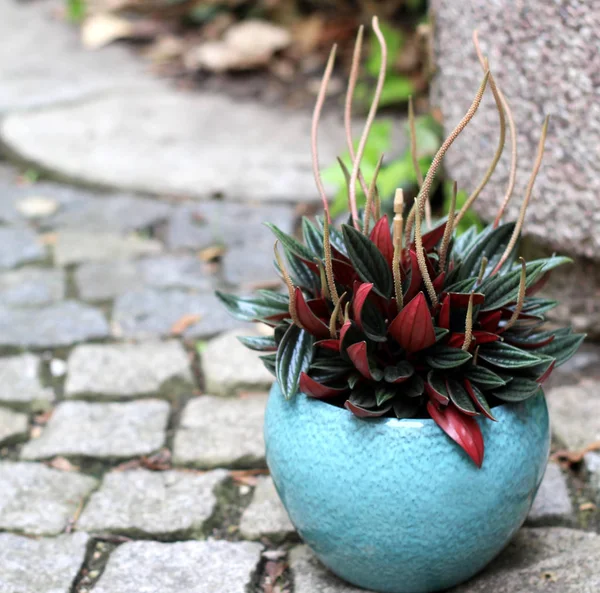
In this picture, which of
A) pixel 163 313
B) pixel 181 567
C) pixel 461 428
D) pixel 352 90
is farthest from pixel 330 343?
pixel 163 313

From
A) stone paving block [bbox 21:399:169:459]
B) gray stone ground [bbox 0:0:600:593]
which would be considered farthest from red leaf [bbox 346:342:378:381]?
stone paving block [bbox 21:399:169:459]

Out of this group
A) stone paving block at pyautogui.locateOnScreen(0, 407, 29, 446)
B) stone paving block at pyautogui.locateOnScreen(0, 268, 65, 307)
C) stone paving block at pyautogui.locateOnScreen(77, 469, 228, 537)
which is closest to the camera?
stone paving block at pyautogui.locateOnScreen(77, 469, 228, 537)

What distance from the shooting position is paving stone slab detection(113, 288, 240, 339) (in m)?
2.75

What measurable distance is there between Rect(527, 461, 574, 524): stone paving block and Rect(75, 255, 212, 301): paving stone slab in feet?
4.57

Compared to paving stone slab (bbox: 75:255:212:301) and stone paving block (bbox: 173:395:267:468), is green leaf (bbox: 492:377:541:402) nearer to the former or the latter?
stone paving block (bbox: 173:395:267:468)

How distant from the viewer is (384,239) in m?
1.59

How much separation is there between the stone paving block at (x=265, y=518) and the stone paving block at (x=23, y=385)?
2.41 ft

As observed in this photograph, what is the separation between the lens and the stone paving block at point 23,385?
242 cm

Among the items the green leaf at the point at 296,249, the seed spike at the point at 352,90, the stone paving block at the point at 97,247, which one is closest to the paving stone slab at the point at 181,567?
the green leaf at the point at 296,249

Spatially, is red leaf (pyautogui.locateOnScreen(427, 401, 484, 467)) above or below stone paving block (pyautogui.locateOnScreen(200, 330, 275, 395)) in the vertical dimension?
above

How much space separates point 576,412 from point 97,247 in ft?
6.10

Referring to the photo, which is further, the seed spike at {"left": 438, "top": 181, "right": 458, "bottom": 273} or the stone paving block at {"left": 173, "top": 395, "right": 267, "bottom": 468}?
the stone paving block at {"left": 173, "top": 395, "right": 267, "bottom": 468}

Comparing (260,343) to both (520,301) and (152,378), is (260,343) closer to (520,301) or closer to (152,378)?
(520,301)

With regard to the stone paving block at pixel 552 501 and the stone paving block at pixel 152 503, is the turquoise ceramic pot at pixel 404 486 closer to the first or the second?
the stone paving block at pixel 552 501
